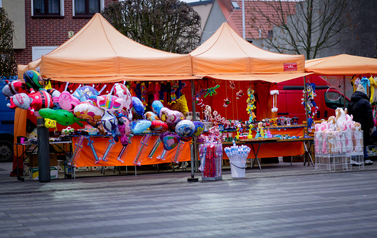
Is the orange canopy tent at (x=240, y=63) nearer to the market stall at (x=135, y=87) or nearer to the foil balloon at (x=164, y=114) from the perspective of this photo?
the market stall at (x=135, y=87)

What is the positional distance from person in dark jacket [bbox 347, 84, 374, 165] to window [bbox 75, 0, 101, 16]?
15146mm

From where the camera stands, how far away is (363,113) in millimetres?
14320

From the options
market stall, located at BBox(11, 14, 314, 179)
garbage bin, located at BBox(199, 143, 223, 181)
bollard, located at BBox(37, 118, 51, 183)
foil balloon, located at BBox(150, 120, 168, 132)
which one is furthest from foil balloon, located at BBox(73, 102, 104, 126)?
garbage bin, located at BBox(199, 143, 223, 181)

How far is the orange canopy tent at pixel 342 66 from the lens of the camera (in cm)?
1516

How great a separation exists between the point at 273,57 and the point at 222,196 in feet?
21.9

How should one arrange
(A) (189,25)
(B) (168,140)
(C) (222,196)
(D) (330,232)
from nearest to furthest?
(D) (330,232), (C) (222,196), (B) (168,140), (A) (189,25)

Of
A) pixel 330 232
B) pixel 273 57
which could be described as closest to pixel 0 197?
pixel 330 232

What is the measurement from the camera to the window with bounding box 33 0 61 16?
24.8 metres

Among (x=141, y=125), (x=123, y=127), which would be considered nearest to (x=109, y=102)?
(x=123, y=127)

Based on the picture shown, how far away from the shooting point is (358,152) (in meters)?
13.2

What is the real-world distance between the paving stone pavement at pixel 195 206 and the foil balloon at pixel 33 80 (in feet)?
7.14

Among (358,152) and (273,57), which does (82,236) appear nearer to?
(358,152)

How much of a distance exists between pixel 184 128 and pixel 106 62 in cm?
324

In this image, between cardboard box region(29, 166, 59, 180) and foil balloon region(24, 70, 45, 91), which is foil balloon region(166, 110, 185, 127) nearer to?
foil balloon region(24, 70, 45, 91)
